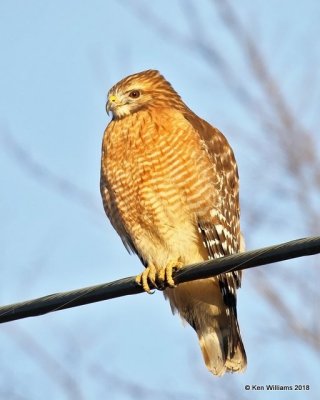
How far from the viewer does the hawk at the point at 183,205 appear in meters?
6.61

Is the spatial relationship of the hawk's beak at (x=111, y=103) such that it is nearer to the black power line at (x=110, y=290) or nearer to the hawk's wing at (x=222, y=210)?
the hawk's wing at (x=222, y=210)

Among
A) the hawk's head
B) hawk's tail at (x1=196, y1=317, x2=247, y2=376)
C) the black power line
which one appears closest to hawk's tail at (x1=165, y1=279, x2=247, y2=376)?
hawk's tail at (x1=196, y1=317, x2=247, y2=376)

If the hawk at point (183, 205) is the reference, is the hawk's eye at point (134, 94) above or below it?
above

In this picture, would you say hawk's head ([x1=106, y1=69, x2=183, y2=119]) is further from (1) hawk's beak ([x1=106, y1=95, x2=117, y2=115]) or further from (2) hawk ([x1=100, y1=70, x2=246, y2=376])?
(2) hawk ([x1=100, y1=70, x2=246, y2=376])

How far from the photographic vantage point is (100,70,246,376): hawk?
6.61m

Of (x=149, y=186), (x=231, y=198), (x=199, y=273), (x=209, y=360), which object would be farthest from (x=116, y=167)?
(x=199, y=273)

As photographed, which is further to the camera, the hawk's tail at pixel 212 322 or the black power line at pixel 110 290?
the hawk's tail at pixel 212 322

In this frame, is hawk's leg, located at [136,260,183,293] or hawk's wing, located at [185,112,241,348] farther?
hawk's wing, located at [185,112,241,348]

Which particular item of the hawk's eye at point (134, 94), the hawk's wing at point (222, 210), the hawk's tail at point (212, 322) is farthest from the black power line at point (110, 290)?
the hawk's eye at point (134, 94)

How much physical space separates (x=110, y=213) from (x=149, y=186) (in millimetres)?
507

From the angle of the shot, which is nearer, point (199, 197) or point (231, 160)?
point (199, 197)

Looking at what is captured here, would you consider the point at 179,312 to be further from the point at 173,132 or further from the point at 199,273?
the point at 199,273

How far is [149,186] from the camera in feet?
21.8

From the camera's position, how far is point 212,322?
6918 mm
